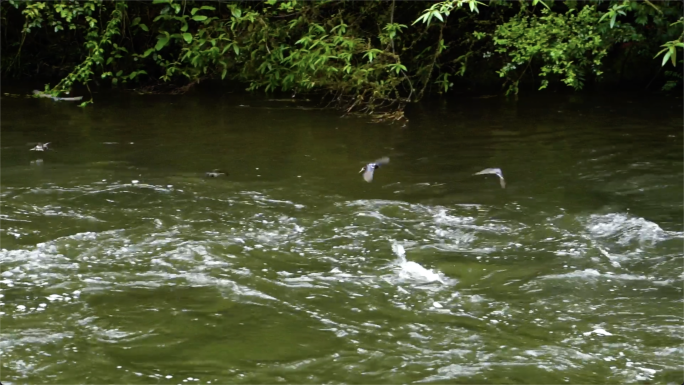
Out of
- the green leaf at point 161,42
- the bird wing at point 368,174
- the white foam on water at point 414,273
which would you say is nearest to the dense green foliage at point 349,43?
the green leaf at point 161,42

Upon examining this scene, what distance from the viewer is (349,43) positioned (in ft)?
29.4

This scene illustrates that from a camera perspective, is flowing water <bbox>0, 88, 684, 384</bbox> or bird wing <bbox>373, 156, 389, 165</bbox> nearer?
flowing water <bbox>0, 88, 684, 384</bbox>

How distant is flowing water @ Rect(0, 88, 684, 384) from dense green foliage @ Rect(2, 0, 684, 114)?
1.11m

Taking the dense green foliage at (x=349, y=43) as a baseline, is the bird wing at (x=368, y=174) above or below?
below

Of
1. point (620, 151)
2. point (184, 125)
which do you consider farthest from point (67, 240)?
point (620, 151)

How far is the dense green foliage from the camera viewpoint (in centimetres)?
905

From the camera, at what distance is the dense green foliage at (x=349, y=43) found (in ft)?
29.7

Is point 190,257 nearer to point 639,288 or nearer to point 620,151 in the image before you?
point 639,288

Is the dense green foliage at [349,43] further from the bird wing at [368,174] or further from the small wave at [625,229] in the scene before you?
the small wave at [625,229]

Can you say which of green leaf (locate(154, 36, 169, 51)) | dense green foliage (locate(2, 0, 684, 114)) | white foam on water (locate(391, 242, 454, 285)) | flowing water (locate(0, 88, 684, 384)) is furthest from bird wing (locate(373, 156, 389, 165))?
green leaf (locate(154, 36, 169, 51))

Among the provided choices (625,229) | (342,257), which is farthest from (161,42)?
(625,229)

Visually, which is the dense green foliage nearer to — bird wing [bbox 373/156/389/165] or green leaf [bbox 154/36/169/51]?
green leaf [bbox 154/36/169/51]

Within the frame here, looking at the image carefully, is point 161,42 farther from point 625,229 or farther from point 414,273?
point 625,229

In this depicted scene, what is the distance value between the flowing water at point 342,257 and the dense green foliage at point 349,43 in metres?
1.11
